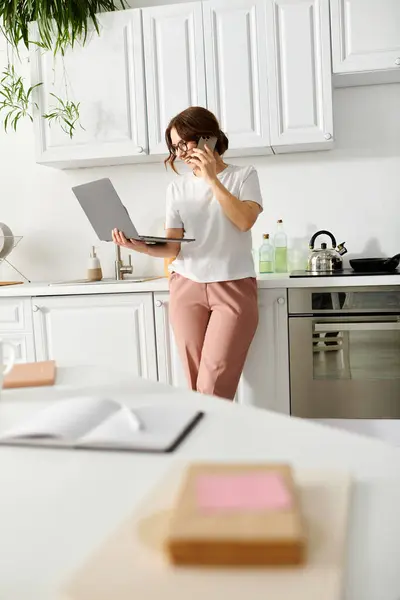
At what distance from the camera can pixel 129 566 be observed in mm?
530

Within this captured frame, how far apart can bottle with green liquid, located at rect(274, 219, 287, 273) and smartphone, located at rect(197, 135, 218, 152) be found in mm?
902

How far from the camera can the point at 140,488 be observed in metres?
0.70

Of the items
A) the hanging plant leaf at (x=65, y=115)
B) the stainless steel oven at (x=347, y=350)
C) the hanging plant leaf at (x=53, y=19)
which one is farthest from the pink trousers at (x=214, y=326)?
the hanging plant leaf at (x=53, y=19)

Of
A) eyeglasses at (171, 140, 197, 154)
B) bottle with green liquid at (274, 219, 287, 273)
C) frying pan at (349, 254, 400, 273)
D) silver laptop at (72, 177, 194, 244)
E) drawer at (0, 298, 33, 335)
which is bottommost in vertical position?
drawer at (0, 298, 33, 335)

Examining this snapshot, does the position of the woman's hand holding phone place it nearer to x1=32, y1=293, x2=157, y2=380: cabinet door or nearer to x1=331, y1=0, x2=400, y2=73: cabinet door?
x1=32, y1=293, x2=157, y2=380: cabinet door

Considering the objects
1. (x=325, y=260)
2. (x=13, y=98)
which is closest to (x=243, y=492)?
(x=325, y=260)

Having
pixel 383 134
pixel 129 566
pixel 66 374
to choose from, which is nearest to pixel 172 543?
pixel 129 566

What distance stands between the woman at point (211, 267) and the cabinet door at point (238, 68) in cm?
52

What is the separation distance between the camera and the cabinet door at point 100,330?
3020 mm

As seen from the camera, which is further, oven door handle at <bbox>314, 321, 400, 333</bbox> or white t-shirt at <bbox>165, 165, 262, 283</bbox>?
oven door handle at <bbox>314, 321, 400, 333</bbox>

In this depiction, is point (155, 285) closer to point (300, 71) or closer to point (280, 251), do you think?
point (280, 251)

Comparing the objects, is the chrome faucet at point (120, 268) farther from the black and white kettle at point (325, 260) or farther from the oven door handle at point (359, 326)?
the oven door handle at point (359, 326)

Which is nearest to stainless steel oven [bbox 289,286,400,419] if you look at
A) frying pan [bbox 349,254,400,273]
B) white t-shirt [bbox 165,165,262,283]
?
frying pan [bbox 349,254,400,273]

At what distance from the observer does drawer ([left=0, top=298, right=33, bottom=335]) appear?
3111 mm
